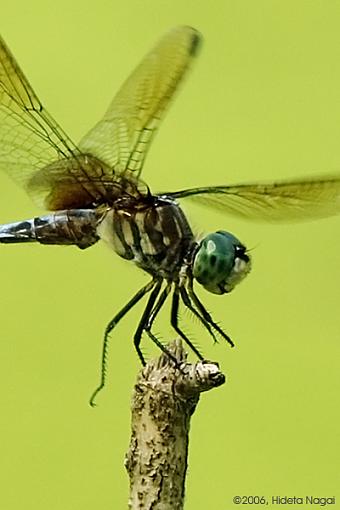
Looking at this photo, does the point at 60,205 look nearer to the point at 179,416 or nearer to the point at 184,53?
the point at 184,53

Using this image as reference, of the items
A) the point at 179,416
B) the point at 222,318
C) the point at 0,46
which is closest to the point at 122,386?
the point at 222,318

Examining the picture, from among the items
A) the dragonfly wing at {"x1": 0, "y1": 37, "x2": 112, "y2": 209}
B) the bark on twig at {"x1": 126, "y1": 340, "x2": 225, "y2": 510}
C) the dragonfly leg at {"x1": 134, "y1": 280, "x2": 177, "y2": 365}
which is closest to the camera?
the bark on twig at {"x1": 126, "y1": 340, "x2": 225, "y2": 510}

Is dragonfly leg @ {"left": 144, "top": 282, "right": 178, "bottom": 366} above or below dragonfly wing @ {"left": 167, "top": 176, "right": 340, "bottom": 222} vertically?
below

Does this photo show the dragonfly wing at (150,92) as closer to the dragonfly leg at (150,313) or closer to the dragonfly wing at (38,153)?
the dragonfly wing at (38,153)

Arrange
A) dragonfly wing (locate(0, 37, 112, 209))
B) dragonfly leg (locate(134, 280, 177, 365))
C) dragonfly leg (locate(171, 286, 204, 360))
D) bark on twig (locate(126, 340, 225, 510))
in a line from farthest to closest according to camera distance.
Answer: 1. dragonfly wing (locate(0, 37, 112, 209))
2. dragonfly leg (locate(134, 280, 177, 365))
3. dragonfly leg (locate(171, 286, 204, 360))
4. bark on twig (locate(126, 340, 225, 510))

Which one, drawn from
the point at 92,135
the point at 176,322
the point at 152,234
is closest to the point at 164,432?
the point at 176,322

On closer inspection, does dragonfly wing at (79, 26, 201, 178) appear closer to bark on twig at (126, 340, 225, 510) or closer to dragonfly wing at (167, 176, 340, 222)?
dragonfly wing at (167, 176, 340, 222)

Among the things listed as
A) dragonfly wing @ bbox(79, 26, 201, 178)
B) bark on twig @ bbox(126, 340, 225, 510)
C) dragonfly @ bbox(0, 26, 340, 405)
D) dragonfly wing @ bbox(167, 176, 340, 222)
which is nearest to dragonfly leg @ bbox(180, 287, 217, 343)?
dragonfly @ bbox(0, 26, 340, 405)
